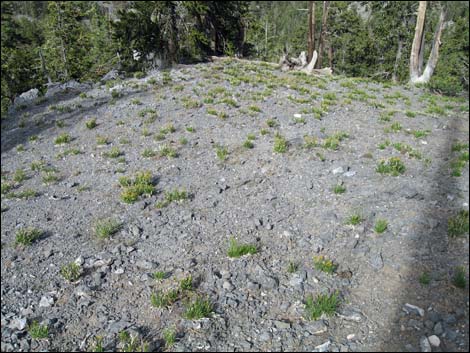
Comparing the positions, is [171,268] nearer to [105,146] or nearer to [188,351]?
[188,351]

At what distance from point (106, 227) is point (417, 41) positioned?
72.4 feet

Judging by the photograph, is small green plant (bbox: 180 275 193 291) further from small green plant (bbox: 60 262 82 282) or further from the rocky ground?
small green plant (bbox: 60 262 82 282)

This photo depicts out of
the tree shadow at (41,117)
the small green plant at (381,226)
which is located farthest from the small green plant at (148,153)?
the small green plant at (381,226)

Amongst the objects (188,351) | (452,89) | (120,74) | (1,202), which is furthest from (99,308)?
(452,89)

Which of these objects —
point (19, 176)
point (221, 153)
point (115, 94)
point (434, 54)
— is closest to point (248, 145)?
point (221, 153)

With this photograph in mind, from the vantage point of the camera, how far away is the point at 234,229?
7.33 m

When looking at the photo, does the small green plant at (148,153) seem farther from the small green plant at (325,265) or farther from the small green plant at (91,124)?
the small green plant at (325,265)

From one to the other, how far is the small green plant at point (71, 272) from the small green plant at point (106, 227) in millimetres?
992

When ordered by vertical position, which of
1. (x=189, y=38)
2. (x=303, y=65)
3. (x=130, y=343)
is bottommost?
(x=130, y=343)

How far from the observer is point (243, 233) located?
7.20 m

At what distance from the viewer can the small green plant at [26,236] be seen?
6871 mm

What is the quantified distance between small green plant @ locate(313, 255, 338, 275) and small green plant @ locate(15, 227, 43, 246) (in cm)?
564

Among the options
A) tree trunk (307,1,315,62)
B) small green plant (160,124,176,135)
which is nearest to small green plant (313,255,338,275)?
small green plant (160,124,176,135)

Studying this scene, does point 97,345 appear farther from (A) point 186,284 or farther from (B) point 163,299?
(A) point 186,284
